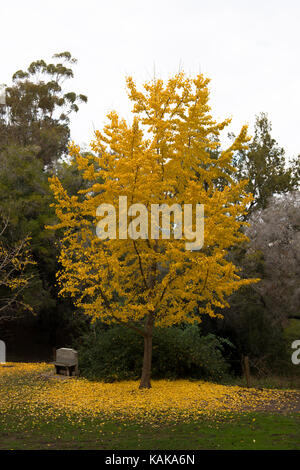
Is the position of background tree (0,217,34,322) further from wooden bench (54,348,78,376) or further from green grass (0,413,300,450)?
green grass (0,413,300,450)

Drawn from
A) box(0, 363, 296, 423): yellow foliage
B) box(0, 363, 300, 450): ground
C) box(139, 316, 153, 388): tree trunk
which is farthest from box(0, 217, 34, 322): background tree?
box(139, 316, 153, 388): tree trunk

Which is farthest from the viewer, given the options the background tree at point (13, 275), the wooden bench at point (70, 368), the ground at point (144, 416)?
the background tree at point (13, 275)

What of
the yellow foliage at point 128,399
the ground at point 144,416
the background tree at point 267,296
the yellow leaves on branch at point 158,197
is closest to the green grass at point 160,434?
the ground at point 144,416

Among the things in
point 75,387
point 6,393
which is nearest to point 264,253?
point 75,387

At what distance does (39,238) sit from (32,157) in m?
4.87

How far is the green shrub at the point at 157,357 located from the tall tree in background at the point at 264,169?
19.1m

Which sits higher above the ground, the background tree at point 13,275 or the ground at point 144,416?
the background tree at point 13,275

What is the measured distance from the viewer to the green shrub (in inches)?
506

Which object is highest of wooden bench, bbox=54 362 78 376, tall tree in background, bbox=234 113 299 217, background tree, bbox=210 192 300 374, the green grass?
tall tree in background, bbox=234 113 299 217

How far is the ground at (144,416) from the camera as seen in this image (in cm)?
710

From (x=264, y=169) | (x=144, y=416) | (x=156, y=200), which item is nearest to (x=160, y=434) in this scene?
(x=144, y=416)

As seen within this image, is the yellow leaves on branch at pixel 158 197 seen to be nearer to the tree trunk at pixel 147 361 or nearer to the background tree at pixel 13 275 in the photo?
the tree trunk at pixel 147 361
